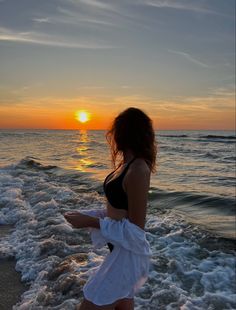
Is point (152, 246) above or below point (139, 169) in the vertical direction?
below

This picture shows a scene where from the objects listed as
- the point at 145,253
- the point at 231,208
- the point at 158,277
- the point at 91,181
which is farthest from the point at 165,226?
the point at 91,181

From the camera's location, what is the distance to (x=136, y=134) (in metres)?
3.00

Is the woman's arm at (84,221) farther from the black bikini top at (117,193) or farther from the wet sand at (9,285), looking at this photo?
the wet sand at (9,285)

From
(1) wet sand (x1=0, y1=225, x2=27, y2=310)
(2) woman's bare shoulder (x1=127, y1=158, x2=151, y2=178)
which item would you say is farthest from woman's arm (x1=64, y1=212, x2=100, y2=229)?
(1) wet sand (x1=0, y1=225, x2=27, y2=310)

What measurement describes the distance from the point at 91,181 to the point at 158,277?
37.7ft

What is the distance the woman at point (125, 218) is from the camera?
2920mm

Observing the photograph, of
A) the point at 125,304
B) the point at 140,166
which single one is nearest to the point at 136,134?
the point at 140,166

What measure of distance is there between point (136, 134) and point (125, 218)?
25.4 inches

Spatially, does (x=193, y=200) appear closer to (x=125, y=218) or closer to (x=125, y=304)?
(x=125, y=304)

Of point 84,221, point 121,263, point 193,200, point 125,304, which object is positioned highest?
point 84,221

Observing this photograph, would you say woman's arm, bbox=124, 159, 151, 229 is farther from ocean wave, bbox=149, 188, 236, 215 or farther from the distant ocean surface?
ocean wave, bbox=149, 188, 236, 215

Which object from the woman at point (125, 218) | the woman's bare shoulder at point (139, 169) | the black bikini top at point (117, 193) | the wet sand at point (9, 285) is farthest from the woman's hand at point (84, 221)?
the wet sand at point (9, 285)

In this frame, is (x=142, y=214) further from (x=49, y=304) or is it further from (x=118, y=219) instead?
(x=49, y=304)

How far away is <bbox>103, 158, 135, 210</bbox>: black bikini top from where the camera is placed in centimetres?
294
